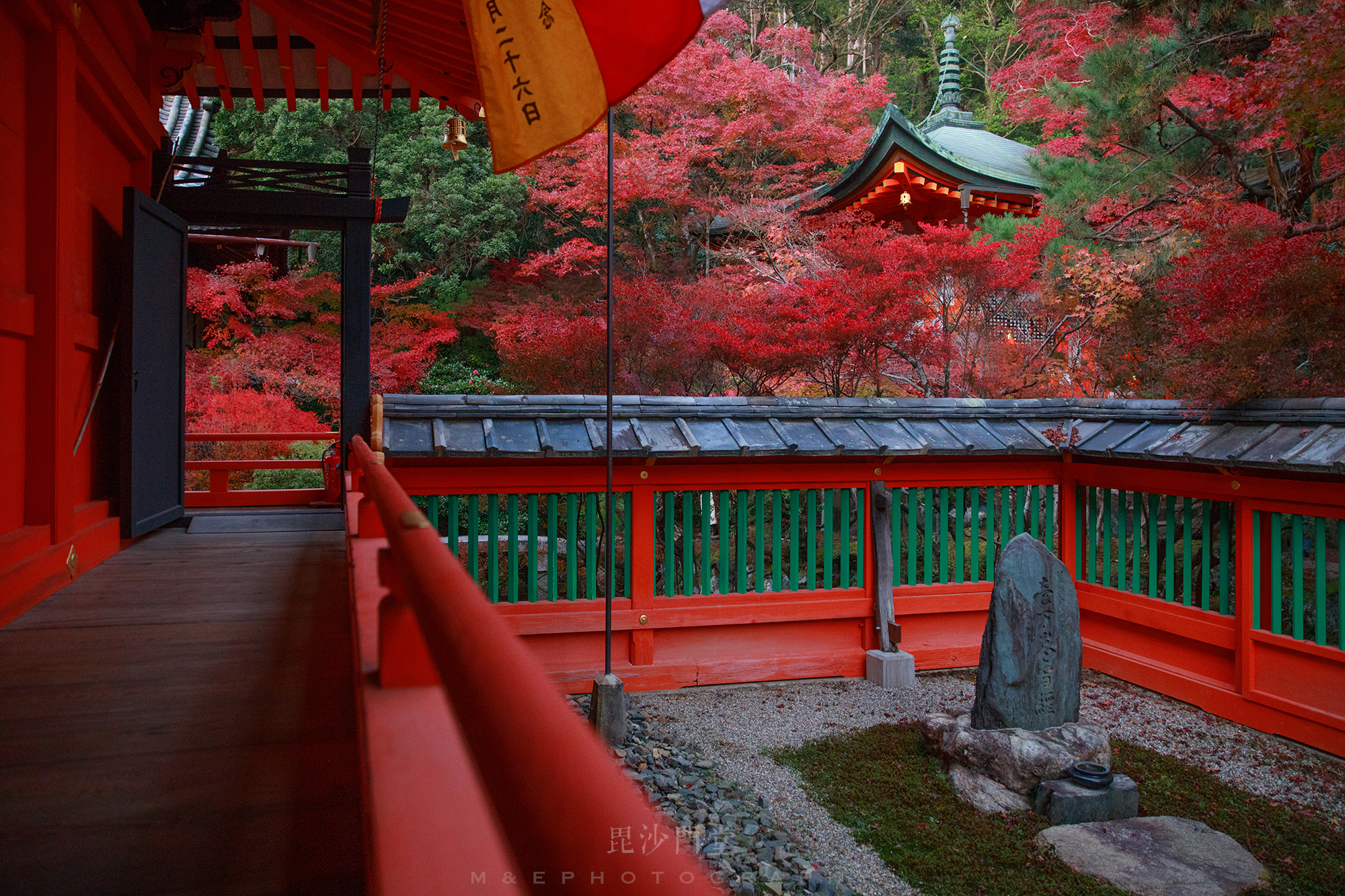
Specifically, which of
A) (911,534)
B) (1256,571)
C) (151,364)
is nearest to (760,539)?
(911,534)

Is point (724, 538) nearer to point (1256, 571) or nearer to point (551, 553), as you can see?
point (551, 553)

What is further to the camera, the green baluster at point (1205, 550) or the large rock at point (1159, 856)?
the green baluster at point (1205, 550)

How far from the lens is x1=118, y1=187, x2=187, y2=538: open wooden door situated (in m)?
4.40

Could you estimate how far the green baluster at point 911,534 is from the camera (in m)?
7.23

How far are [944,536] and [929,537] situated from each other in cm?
39

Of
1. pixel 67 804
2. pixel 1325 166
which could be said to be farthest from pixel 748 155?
pixel 67 804

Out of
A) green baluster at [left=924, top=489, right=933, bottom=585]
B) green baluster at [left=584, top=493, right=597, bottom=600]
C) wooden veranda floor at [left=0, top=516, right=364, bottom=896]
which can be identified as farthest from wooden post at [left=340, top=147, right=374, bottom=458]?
green baluster at [left=924, top=489, right=933, bottom=585]

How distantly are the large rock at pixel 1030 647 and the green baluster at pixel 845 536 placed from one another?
5.13 ft

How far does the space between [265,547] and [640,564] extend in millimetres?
2801

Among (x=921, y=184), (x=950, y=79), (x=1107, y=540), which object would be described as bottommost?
(x=1107, y=540)

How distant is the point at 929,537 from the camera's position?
728cm

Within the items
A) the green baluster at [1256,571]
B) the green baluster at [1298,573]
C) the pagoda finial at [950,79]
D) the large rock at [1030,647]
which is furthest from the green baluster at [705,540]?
the pagoda finial at [950,79]

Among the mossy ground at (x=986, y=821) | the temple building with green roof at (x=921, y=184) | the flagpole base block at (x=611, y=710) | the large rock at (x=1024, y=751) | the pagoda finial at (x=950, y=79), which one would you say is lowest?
the mossy ground at (x=986, y=821)

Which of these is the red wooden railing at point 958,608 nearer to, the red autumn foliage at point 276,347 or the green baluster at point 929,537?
the green baluster at point 929,537
